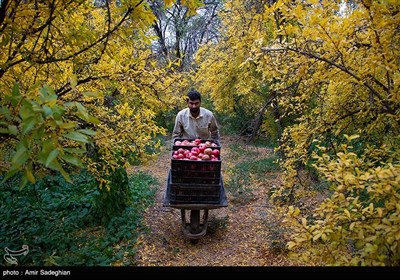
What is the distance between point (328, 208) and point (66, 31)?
282cm

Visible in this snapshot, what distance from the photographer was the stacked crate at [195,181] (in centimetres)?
473

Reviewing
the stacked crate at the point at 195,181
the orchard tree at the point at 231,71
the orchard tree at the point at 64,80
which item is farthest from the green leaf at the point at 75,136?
the orchard tree at the point at 231,71

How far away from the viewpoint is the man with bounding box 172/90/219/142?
19.7 ft

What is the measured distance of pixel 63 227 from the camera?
216 inches

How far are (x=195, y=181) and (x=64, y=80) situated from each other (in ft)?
7.40

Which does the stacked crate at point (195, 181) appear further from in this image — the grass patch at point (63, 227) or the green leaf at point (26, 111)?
the green leaf at point (26, 111)

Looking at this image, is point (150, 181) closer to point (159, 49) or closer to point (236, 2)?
point (236, 2)

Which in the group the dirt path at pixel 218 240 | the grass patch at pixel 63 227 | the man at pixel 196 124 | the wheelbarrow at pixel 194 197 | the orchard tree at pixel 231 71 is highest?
the orchard tree at pixel 231 71

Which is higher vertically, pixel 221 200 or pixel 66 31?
pixel 66 31

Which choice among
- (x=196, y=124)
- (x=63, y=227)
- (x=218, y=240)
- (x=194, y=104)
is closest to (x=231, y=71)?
(x=196, y=124)

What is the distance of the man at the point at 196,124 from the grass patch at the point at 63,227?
1.95 meters

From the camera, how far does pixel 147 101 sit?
14.4 feet

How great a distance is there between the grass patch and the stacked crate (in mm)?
1182
